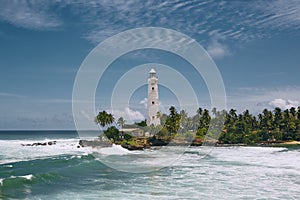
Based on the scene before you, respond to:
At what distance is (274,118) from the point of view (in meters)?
70.4

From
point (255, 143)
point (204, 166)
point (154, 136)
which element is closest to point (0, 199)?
point (204, 166)

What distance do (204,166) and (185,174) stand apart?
536cm

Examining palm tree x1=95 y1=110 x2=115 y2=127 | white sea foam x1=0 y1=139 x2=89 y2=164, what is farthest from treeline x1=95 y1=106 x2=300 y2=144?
white sea foam x1=0 y1=139 x2=89 y2=164

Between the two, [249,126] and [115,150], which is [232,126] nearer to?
[249,126]

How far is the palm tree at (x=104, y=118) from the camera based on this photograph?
62.3 meters

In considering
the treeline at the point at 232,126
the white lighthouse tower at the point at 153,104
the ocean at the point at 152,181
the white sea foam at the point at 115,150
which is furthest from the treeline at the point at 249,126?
the ocean at the point at 152,181

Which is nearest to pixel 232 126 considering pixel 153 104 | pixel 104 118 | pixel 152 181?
pixel 153 104

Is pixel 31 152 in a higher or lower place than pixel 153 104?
lower

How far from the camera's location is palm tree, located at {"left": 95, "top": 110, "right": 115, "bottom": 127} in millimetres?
62281

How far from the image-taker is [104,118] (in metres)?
62.4

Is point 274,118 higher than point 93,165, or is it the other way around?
point 274,118

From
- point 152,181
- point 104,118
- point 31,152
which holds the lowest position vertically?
point 152,181

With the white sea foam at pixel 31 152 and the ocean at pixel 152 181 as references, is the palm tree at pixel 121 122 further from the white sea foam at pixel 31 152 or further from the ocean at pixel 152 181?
the ocean at pixel 152 181

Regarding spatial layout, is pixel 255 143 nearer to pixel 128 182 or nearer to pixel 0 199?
pixel 128 182
